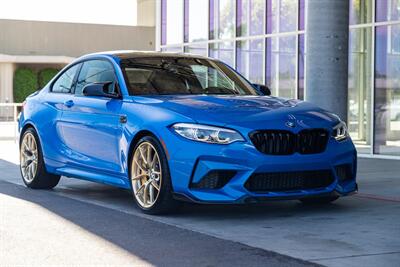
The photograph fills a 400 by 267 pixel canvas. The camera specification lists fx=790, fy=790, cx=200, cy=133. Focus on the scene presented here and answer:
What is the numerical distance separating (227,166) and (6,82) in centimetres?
4134

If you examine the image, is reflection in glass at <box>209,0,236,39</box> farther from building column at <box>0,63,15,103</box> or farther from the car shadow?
building column at <box>0,63,15,103</box>

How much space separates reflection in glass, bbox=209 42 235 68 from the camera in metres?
19.9

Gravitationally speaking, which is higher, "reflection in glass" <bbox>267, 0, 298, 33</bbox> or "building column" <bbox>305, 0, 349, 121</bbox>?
"reflection in glass" <bbox>267, 0, 298, 33</bbox>

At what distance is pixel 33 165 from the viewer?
955 centimetres

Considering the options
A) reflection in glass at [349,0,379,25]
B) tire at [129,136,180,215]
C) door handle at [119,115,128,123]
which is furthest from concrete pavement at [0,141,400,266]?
reflection in glass at [349,0,379,25]

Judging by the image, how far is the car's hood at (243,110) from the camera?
22.7 ft

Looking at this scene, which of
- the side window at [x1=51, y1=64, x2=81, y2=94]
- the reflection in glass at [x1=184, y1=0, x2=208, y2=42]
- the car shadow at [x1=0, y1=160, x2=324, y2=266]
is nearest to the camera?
the car shadow at [x1=0, y1=160, x2=324, y2=266]

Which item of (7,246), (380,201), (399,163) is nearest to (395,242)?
(380,201)

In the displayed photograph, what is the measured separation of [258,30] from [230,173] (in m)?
12.3

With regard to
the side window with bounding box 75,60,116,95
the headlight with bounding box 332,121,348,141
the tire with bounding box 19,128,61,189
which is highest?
the side window with bounding box 75,60,116,95

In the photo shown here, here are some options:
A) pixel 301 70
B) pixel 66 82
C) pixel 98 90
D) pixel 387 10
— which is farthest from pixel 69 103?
pixel 301 70

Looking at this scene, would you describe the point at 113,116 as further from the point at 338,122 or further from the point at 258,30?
the point at 258,30

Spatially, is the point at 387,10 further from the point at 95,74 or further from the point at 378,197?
the point at 95,74

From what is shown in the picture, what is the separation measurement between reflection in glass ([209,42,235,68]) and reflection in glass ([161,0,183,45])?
1.59 metres
